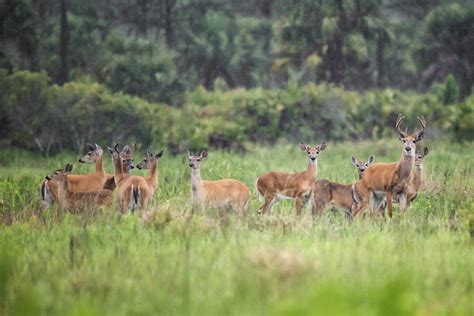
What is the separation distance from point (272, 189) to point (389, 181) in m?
1.94

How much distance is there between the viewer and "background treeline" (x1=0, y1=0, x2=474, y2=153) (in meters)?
27.1

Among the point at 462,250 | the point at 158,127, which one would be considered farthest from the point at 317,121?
the point at 462,250

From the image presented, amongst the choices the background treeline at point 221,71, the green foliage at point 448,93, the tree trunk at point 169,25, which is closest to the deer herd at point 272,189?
the background treeline at point 221,71

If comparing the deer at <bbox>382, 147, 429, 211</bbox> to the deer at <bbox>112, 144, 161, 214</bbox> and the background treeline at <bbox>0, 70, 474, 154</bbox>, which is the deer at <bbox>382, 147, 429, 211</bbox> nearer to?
the deer at <bbox>112, 144, 161, 214</bbox>

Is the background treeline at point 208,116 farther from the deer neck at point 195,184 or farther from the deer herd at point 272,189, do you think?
the deer neck at point 195,184

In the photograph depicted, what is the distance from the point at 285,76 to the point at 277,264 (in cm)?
3199

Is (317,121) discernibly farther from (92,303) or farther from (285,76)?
(92,303)

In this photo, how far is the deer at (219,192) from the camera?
49.2 ft

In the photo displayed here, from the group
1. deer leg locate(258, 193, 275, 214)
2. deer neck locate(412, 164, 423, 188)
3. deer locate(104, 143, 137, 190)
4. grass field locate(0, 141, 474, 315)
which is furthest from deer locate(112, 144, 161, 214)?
deer neck locate(412, 164, 423, 188)

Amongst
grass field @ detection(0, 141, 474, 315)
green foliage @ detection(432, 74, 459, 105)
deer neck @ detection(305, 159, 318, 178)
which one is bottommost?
grass field @ detection(0, 141, 474, 315)

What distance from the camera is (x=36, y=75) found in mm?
27312

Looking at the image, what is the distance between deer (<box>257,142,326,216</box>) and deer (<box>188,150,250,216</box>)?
14.5 inches

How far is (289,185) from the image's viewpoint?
15367 mm

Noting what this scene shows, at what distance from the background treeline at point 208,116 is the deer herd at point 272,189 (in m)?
11.0
